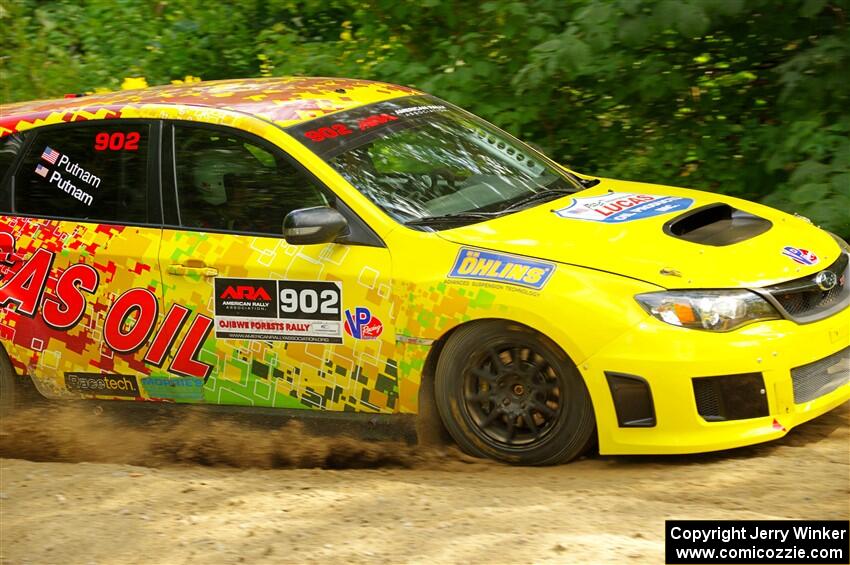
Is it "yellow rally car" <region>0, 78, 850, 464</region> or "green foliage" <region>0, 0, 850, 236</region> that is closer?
"yellow rally car" <region>0, 78, 850, 464</region>

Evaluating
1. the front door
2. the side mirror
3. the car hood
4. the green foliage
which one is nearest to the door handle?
the front door

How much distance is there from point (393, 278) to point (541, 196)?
1109 mm

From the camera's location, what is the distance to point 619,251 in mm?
5215

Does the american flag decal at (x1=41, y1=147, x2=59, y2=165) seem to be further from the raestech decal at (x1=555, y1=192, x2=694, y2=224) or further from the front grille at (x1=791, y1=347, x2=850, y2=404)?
the front grille at (x1=791, y1=347, x2=850, y2=404)

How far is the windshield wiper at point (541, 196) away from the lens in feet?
19.4

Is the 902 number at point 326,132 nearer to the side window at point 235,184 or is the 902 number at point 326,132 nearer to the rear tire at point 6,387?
the side window at point 235,184

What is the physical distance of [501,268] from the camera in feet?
17.1

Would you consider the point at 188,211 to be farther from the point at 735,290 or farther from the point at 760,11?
the point at 760,11

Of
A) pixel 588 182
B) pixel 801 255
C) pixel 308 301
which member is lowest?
pixel 308 301

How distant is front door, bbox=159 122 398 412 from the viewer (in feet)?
18.1

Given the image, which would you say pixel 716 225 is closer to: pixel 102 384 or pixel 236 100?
pixel 236 100

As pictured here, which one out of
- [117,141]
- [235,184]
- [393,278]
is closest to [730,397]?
[393,278]

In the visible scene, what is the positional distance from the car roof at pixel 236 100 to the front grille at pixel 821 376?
2602 mm

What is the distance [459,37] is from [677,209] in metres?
3.91
